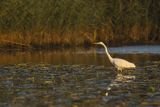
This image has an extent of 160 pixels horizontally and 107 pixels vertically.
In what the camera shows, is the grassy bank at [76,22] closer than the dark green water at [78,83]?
No

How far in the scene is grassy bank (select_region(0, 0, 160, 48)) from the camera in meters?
32.5

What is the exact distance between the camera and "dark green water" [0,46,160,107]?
13.9 meters

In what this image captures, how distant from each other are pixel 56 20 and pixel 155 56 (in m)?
8.39

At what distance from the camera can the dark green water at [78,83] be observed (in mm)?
13891

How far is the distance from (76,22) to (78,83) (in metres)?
16.4

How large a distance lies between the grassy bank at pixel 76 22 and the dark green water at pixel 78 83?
20.3 ft

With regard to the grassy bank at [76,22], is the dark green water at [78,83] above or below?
below

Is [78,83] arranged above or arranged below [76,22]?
below

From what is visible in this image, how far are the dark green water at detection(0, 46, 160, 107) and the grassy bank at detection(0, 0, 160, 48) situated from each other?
20.3 ft

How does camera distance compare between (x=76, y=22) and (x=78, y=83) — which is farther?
(x=76, y=22)

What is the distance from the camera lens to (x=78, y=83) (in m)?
17.0

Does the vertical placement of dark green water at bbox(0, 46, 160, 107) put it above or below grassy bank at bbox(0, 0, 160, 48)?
below

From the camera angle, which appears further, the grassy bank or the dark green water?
the grassy bank

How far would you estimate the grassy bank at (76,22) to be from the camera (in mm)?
32500
